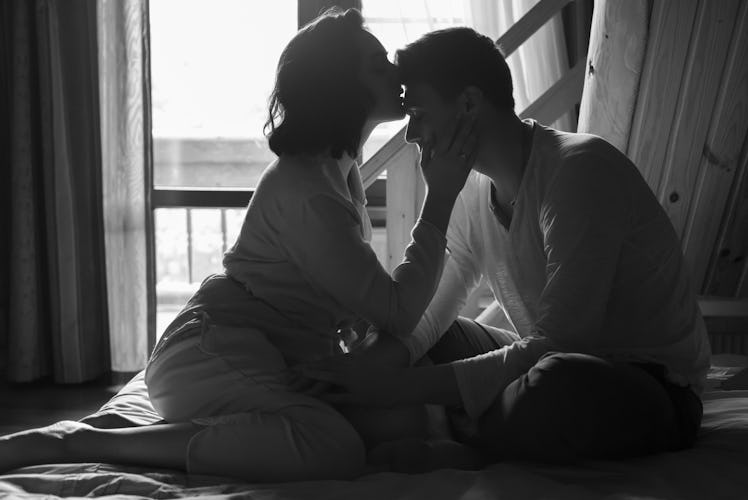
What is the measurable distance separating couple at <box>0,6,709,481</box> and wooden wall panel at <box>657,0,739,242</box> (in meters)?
0.65

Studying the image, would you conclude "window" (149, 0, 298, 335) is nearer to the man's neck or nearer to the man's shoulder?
the man's neck

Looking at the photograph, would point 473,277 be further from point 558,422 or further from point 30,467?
point 30,467

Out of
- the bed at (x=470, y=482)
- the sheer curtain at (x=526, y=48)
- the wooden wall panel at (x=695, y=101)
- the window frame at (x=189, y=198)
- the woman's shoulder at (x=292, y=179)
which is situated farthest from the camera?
the window frame at (x=189, y=198)

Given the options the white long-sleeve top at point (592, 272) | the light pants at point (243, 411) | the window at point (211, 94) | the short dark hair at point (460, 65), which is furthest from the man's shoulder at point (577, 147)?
the window at point (211, 94)

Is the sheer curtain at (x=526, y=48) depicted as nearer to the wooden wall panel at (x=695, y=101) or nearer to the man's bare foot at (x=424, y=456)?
the wooden wall panel at (x=695, y=101)

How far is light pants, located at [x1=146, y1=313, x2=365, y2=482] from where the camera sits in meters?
1.23

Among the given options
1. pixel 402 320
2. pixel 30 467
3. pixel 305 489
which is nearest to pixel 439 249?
pixel 402 320

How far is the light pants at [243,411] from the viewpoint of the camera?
123 centimetres

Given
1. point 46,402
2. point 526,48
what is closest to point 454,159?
point 526,48

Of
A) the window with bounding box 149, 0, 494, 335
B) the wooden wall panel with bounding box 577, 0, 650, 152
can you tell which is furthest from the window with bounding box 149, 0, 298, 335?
the wooden wall panel with bounding box 577, 0, 650, 152

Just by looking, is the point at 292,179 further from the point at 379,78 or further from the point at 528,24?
the point at 528,24

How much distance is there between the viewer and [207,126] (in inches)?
120

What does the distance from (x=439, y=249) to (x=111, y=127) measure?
5.71 ft

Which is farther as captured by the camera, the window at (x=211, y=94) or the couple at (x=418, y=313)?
the window at (x=211, y=94)
